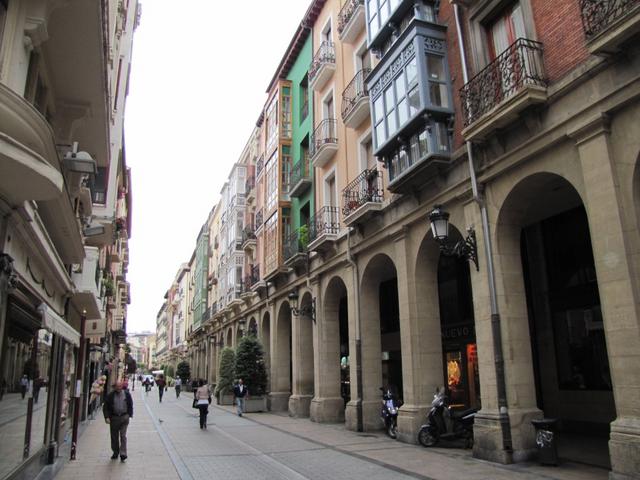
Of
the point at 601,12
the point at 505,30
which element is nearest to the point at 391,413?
the point at 505,30

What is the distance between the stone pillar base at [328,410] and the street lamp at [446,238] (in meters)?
10.4

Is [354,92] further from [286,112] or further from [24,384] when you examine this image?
[24,384]

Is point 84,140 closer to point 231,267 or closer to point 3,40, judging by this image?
point 3,40

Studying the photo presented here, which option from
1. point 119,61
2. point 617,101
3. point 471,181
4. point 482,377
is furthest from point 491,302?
point 119,61

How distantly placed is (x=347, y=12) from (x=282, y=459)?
1630 cm

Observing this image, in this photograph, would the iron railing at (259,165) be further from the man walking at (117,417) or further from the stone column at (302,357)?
the man walking at (117,417)

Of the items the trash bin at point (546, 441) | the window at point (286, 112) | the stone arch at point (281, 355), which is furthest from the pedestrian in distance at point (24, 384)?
the window at point (286, 112)

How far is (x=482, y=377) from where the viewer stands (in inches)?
453

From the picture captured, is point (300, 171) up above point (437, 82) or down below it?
above

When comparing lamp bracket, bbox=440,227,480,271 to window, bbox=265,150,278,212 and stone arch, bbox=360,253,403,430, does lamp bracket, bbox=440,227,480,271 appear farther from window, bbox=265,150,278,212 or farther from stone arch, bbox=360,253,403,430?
window, bbox=265,150,278,212

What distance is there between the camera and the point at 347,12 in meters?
20.3

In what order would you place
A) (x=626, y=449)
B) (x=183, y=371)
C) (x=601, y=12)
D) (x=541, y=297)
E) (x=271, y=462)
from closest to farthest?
(x=626, y=449) → (x=601, y=12) → (x=271, y=462) → (x=541, y=297) → (x=183, y=371)

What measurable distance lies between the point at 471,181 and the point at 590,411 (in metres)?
6.89

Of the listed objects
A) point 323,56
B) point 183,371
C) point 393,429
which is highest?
point 323,56
